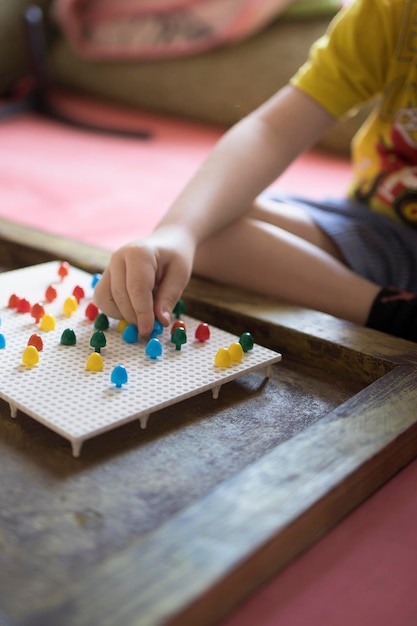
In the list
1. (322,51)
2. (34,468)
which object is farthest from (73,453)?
(322,51)

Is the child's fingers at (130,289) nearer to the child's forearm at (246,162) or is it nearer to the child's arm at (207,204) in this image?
the child's arm at (207,204)

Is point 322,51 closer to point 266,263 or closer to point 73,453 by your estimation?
point 266,263

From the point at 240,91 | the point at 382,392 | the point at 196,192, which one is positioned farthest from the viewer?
the point at 240,91

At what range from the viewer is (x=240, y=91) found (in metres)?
1.99

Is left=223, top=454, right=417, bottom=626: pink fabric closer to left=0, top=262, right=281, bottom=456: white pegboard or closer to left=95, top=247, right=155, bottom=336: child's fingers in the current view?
left=0, top=262, right=281, bottom=456: white pegboard

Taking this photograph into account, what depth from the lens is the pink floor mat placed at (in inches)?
56.1

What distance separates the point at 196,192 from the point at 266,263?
124 millimetres

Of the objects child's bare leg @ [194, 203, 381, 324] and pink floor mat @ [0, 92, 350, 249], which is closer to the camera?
child's bare leg @ [194, 203, 381, 324]

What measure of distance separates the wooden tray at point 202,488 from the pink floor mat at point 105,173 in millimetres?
614

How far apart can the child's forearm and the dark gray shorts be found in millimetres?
105

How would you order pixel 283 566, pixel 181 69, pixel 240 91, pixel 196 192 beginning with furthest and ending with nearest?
pixel 181 69 → pixel 240 91 → pixel 196 192 → pixel 283 566

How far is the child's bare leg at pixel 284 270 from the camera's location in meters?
0.96

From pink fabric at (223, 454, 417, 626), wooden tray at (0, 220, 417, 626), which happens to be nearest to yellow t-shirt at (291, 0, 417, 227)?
wooden tray at (0, 220, 417, 626)

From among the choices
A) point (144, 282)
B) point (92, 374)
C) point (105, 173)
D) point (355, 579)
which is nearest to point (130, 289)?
point (144, 282)
